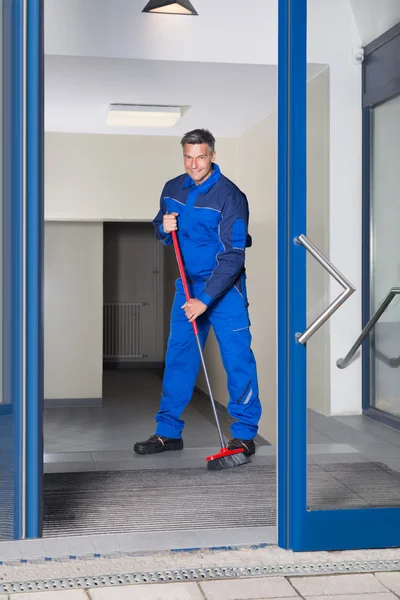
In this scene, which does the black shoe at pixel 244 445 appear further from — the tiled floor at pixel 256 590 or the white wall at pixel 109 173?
the white wall at pixel 109 173

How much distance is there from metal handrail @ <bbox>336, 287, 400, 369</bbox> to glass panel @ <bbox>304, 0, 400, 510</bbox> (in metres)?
0.01

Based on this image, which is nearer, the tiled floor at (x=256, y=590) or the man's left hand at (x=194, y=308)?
the tiled floor at (x=256, y=590)

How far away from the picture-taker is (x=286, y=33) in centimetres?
251

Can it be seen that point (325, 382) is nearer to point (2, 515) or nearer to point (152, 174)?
point (2, 515)

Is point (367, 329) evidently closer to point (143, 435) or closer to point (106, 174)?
point (143, 435)

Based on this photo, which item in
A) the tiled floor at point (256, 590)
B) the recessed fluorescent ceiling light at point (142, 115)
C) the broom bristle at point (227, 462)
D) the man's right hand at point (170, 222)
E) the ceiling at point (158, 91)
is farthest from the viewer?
the recessed fluorescent ceiling light at point (142, 115)

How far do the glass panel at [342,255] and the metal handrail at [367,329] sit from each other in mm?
15

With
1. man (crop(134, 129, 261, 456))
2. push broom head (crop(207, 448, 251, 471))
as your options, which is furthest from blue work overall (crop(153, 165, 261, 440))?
push broom head (crop(207, 448, 251, 471))

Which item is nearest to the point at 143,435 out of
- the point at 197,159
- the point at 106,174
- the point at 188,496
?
the point at 106,174

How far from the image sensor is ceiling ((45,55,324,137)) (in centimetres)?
483

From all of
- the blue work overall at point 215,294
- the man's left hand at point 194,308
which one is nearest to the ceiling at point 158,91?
the blue work overall at point 215,294

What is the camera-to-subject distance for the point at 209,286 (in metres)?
3.58

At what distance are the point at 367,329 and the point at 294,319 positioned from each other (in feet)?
0.89

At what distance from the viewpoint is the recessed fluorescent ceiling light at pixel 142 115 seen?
19.1 ft
